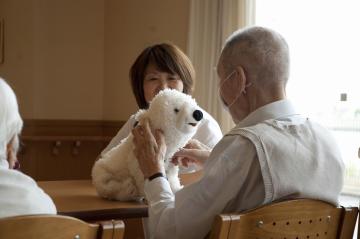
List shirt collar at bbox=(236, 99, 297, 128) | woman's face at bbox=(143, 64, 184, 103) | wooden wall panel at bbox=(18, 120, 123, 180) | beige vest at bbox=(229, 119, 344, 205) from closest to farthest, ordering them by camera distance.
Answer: beige vest at bbox=(229, 119, 344, 205), shirt collar at bbox=(236, 99, 297, 128), woman's face at bbox=(143, 64, 184, 103), wooden wall panel at bbox=(18, 120, 123, 180)

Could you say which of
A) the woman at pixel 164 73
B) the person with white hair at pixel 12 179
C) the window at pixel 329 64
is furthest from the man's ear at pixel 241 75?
the window at pixel 329 64

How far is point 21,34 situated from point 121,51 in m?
0.80

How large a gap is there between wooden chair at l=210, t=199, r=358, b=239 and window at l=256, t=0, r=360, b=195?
1224 mm

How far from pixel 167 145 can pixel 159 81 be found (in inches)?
26.1

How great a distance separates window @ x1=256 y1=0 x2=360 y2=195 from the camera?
2.36 m

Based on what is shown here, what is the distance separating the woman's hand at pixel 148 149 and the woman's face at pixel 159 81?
62 centimetres

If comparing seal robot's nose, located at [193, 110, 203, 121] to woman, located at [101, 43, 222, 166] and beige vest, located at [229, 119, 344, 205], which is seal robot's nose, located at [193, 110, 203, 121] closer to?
beige vest, located at [229, 119, 344, 205]

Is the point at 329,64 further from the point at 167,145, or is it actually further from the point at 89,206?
the point at 89,206

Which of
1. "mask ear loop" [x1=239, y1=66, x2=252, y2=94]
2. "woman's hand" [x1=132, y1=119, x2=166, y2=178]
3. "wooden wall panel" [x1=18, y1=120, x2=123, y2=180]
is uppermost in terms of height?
"mask ear loop" [x1=239, y1=66, x2=252, y2=94]

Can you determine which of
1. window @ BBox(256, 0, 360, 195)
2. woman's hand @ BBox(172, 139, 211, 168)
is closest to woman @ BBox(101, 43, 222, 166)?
woman's hand @ BBox(172, 139, 211, 168)

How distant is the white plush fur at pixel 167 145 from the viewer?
1450 millimetres

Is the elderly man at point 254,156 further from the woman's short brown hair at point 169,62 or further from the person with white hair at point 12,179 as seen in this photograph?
the woman's short brown hair at point 169,62

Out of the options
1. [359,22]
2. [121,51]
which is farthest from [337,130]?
[121,51]

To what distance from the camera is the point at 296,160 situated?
1119 mm
